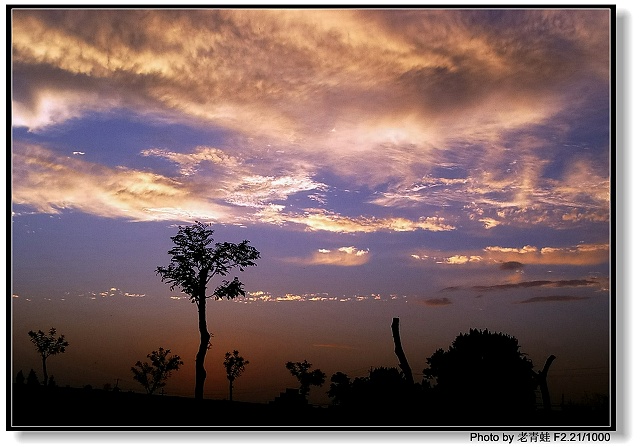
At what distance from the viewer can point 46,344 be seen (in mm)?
8930

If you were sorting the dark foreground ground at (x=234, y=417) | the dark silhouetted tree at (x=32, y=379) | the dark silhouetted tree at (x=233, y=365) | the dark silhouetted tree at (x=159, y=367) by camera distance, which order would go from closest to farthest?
1. the dark foreground ground at (x=234, y=417)
2. the dark silhouetted tree at (x=32, y=379)
3. the dark silhouetted tree at (x=233, y=365)
4. the dark silhouetted tree at (x=159, y=367)

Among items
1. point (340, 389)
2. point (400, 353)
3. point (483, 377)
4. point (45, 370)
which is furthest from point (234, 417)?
point (483, 377)

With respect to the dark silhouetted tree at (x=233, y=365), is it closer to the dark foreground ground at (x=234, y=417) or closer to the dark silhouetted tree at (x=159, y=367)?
the dark silhouetted tree at (x=159, y=367)

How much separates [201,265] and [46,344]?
2596 mm

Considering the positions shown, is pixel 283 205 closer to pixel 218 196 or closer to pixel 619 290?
pixel 218 196

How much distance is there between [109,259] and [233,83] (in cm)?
271

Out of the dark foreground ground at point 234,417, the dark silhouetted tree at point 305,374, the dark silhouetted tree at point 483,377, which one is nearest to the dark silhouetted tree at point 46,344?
the dark foreground ground at point 234,417

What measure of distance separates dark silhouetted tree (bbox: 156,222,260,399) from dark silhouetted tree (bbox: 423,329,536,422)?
291 cm

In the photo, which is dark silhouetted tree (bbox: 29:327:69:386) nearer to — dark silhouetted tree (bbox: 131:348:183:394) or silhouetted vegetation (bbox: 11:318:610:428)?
silhouetted vegetation (bbox: 11:318:610:428)

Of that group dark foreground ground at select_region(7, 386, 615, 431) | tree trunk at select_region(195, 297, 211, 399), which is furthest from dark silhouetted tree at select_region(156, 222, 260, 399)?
dark foreground ground at select_region(7, 386, 615, 431)

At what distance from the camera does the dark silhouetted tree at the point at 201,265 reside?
987 centimetres

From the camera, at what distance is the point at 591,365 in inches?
331

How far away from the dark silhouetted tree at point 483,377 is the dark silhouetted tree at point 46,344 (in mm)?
4659

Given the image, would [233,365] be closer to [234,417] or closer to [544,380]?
[234,417]
